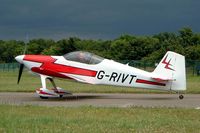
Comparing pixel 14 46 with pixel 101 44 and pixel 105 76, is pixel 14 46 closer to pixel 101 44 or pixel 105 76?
pixel 101 44

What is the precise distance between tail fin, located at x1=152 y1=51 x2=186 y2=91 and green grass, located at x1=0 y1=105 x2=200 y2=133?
586cm

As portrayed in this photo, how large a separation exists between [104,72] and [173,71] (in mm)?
3015

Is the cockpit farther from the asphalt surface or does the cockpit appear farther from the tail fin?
the tail fin

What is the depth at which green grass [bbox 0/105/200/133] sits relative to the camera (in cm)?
891

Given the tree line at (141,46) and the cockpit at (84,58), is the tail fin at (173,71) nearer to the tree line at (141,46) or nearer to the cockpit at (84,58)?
the cockpit at (84,58)

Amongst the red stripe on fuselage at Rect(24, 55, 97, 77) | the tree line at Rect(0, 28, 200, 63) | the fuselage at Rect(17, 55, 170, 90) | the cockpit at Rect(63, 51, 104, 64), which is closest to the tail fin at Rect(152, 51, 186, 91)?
the fuselage at Rect(17, 55, 170, 90)

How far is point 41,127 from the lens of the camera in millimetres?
9047

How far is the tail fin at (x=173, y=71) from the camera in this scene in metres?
18.6

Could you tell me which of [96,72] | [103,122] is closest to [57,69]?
[96,72]

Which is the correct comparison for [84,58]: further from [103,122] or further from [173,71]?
[103,122]

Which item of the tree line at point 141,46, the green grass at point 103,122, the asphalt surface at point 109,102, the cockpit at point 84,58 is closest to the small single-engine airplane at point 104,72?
the cockpit at point 84,58

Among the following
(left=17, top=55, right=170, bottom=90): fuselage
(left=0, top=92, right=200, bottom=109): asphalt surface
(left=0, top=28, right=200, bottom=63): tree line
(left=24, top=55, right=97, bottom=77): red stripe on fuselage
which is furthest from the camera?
(left=0, top=28, right=200, bottom=63): tree line

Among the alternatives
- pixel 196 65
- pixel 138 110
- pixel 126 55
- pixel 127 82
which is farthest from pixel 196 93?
pixel 126 55

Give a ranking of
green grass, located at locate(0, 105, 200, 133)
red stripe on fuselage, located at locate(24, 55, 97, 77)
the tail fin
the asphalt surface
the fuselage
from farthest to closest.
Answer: red stripe on fuselage, located at locate(24, 55, 97, 77) → the fuselage → the tail fin → the asphalt surface → green grass, located at locate(0, 105, 200, 133)
